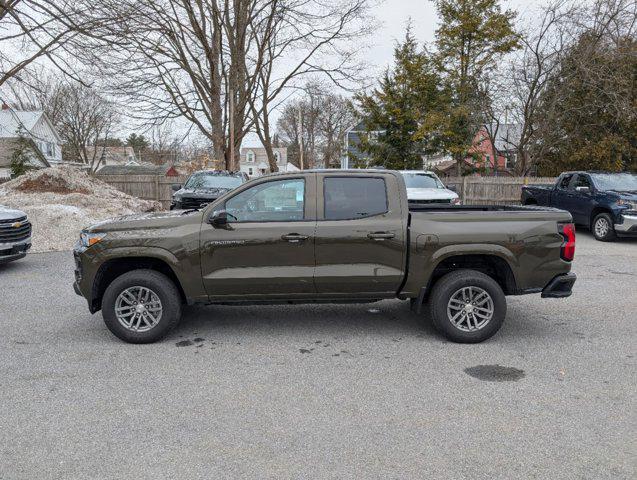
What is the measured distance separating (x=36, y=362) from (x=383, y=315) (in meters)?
3.84

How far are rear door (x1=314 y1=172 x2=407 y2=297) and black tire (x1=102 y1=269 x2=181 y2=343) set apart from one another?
A: 1.52m

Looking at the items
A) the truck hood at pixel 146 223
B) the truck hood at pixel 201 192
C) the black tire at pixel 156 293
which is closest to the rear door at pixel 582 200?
the truck hood at pixel 201 192

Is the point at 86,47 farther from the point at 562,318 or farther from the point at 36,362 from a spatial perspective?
the point at 562,318

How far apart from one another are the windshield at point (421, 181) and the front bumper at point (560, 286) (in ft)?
27.4

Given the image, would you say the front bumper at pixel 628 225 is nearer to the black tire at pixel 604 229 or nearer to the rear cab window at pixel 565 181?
the black tire at pixel 604 229

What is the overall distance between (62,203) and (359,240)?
1335cm

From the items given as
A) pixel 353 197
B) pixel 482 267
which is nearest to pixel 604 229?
pixel 482 267

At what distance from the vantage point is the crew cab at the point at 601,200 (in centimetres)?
1209

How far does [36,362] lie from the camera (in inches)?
184

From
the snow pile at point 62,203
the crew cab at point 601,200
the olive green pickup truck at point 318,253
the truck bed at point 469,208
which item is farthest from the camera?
the snow pile at point 62,203

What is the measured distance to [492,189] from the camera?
69.3ft

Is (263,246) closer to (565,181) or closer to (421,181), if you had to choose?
(421,181)

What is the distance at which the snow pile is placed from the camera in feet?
41.4

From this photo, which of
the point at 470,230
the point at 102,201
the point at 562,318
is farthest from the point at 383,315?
the point at 102,201
